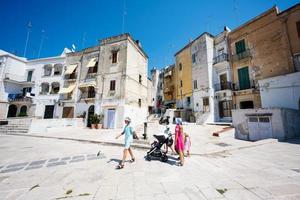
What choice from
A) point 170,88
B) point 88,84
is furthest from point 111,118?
point 170,88

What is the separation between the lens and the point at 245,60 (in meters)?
16.7

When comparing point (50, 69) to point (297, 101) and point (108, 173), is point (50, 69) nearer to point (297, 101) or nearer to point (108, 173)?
point (108, 173)

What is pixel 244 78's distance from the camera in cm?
1683

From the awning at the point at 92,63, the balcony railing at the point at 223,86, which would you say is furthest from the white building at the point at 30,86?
the balcony railing at the point at 223,86

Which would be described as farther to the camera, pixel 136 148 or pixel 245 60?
pixel 245 60

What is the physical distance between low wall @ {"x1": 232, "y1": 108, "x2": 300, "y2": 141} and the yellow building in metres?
10.7

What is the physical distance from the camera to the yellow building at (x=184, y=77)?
73.8 feet

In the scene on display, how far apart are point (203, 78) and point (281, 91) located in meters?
8.61

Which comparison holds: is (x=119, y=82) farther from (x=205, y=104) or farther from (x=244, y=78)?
(x=244, y=78)

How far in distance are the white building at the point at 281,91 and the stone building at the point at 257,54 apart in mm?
758

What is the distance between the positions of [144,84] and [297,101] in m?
17.6

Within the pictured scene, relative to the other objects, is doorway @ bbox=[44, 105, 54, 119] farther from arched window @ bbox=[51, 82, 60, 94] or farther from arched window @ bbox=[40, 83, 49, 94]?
arched window @ bbox=[40, 83, 49, 94]

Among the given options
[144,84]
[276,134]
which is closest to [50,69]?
[144,84]

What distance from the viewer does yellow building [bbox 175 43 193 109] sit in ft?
73.8
